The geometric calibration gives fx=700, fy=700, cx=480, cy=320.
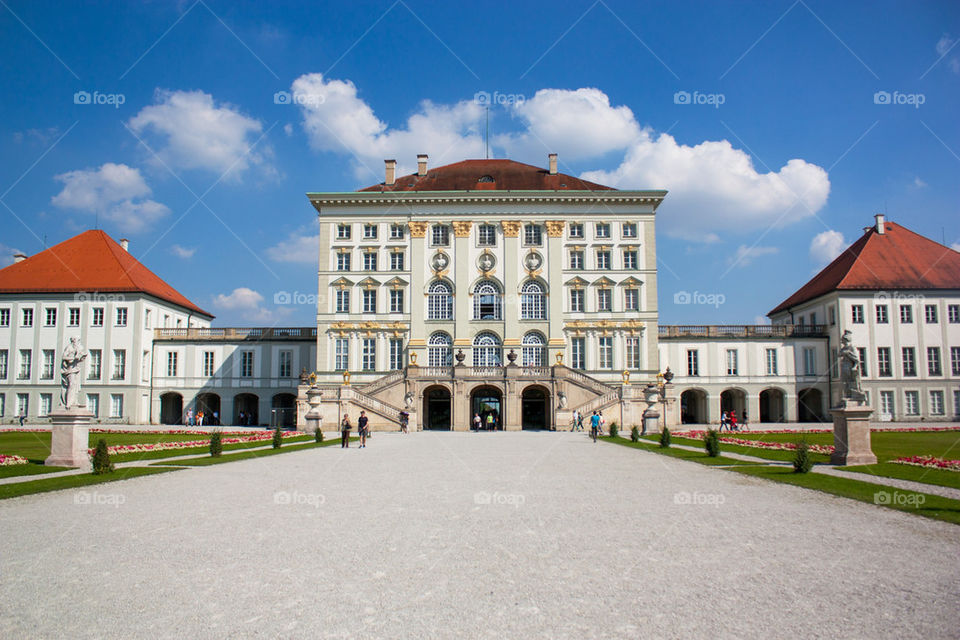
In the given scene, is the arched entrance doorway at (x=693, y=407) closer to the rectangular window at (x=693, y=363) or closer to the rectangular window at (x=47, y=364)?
the rectangular window at (x=693, y=363)

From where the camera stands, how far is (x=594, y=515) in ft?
38.6

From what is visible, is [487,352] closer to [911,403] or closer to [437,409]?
[437,409]

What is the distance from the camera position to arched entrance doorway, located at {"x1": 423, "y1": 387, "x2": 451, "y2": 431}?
Result: 4856 centimetres

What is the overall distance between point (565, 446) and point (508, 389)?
54.6 feet

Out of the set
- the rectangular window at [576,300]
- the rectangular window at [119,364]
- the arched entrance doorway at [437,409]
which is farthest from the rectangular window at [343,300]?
the rectangular window at [119,364]

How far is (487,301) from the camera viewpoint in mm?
52438

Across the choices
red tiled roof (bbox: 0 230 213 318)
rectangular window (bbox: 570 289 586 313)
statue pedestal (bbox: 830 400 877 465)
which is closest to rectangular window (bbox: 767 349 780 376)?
rectangular window (bbox: 570 289 586 313)

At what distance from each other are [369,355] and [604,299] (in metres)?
18.0

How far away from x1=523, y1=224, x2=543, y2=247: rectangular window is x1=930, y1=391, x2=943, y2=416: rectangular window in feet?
103

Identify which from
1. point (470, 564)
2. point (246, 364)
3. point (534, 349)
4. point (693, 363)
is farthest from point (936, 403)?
point (470, 564)

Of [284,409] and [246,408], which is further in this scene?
[246,408]

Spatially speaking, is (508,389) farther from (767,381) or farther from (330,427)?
(767,381)

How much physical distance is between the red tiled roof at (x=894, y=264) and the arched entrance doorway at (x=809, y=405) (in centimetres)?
798

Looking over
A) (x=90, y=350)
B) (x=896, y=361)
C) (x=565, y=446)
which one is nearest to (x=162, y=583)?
(x=565, y=446)
